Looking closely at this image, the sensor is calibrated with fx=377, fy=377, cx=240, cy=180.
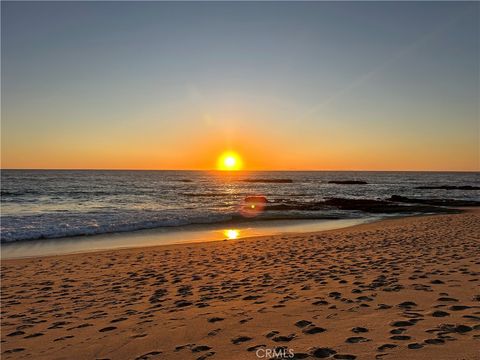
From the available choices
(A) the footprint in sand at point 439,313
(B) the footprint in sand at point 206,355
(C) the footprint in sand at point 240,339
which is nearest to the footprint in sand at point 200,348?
(B) the footprint in sand at point 206,355

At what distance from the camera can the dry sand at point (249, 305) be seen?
4926mm

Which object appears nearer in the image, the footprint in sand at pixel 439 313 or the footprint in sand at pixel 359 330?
the footprint in sand at pixel 359 330

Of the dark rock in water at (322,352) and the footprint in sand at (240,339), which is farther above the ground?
the dark rock in water at (322,352)

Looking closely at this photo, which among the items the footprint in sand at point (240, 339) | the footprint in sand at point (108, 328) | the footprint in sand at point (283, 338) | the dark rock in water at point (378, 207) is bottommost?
the dark rock in water at point (378, 207)

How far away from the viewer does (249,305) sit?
6879 mm

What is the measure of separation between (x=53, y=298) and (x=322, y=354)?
667cm

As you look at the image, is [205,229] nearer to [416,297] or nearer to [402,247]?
[402,247]

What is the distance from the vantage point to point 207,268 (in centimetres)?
1091

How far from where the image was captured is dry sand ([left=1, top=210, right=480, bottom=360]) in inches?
194

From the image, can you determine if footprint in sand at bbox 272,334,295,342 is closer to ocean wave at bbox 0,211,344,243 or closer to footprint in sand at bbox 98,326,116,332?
footprint in sand at bbox 98,326,116,332

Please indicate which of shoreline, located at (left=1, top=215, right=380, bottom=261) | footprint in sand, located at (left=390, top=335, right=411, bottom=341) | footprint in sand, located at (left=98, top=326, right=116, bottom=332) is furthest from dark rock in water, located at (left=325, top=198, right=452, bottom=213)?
footprint in sand, located at (left=98, top=326, right=116, bottom=332)

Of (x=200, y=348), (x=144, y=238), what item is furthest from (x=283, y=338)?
(x=144, y=238)

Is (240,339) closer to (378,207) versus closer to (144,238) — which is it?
(144,238)

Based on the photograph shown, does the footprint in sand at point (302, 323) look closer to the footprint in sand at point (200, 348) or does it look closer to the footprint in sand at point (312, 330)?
the footprint in sand at point (312, 330)
